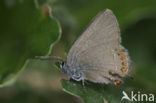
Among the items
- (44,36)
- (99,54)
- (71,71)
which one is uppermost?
(44,36)

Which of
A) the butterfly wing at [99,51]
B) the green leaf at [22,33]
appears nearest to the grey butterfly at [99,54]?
the butterfly wing at [99,51]

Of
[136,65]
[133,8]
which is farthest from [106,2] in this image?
[136,65]

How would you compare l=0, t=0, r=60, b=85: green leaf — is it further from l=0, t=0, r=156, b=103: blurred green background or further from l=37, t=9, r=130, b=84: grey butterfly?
l=37, t=9, r=130, b=84: grey butterfly

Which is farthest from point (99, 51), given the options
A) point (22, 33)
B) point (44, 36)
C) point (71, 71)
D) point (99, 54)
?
point (22, 33)

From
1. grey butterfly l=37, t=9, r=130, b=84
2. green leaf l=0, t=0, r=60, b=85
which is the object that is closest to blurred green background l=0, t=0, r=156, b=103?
green leaf l=0, t=0, r=60, b=85

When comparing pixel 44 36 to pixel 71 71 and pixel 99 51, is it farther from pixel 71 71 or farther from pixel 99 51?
pixel 99 51

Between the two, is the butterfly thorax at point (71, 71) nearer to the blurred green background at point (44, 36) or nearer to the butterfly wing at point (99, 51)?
the butterfly wing at point (99, 51)
